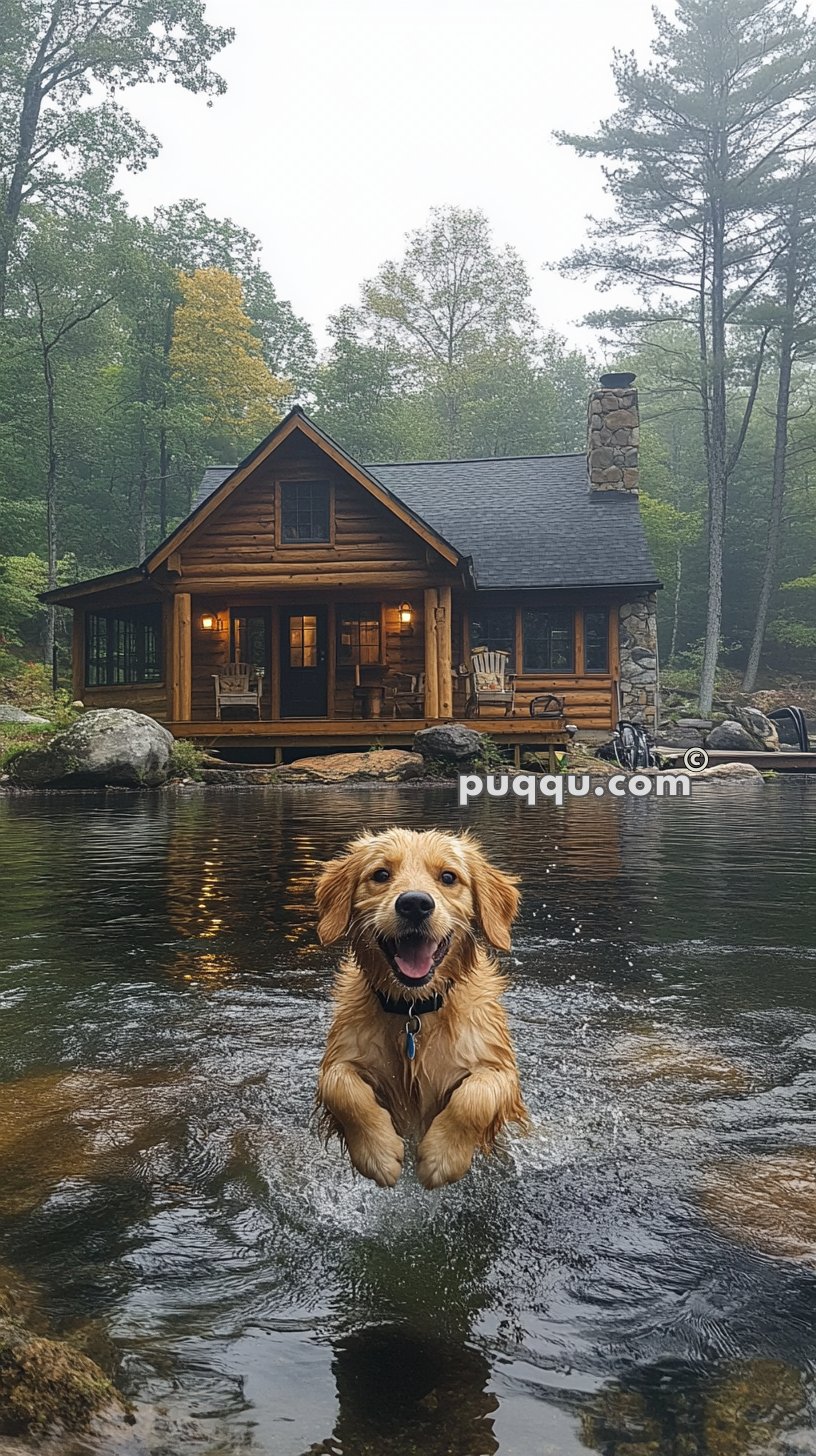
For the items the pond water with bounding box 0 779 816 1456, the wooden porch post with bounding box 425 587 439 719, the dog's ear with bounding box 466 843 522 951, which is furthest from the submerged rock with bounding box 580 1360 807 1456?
the wooden porch post with bounding box 425 587 439 719

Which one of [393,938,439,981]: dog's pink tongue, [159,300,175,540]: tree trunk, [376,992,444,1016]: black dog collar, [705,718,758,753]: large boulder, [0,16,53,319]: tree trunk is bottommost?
[376,992,444,1016]: black dog collar

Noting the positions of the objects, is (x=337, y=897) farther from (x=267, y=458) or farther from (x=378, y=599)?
(x=378, y=599)

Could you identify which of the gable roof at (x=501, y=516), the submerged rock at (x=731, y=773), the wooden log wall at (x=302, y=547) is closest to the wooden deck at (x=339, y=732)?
the submerged rock at (x=731, y=773)

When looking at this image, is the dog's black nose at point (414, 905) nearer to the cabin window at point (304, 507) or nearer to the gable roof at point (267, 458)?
the gable roof at point (267, 458)

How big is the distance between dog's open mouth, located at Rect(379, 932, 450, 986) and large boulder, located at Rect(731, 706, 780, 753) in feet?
84.0

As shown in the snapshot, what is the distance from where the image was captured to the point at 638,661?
27.5 metres

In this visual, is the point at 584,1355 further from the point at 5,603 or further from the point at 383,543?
the point at 5,603

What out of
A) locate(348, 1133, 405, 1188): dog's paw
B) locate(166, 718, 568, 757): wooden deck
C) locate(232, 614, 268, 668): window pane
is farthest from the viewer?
locate(232, 614, 268, 668): window pane

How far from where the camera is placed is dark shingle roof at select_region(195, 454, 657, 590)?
1056 inches

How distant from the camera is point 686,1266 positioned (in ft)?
8.14

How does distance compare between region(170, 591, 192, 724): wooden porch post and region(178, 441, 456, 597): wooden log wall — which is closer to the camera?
region(170, 591, 192, 724): wooden porch post

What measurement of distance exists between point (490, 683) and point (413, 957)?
71.1ft

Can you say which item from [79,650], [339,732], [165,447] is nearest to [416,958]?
[339,732]
